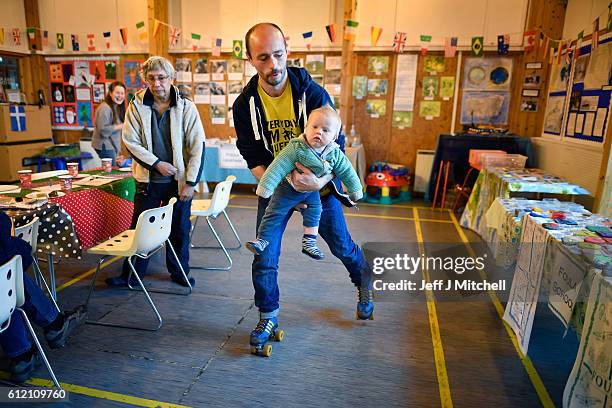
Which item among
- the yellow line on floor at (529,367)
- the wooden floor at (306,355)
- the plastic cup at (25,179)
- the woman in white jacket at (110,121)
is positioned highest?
the woman in white jacket at (110,121)

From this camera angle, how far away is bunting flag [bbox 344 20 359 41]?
6.25 m

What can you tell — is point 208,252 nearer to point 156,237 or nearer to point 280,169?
point 156,237

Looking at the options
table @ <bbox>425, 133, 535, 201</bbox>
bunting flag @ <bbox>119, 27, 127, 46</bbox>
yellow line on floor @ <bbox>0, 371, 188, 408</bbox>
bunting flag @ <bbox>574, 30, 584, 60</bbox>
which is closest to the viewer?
yellow line on floor @ <bbox>0, 371, 188, 408</bbox>

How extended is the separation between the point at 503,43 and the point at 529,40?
377 mm

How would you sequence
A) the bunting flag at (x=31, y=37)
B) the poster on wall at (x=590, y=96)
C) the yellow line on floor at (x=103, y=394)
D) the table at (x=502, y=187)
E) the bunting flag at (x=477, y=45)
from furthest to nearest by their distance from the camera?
the bunting flag at (x=31, y=37)
the bunting flag at (x=477, y=45)
the poster on wall at (x=590, y=96)
the table at (x=502, y=187)
the yellow line on floor at (x=103, y=394)

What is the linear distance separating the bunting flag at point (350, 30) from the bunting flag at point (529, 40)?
241 centimetres

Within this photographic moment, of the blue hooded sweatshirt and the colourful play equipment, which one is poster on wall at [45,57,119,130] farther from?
the blue hooded sweatshirt

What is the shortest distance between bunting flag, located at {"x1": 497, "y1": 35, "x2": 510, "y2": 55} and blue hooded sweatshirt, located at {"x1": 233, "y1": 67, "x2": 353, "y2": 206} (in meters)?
4.84

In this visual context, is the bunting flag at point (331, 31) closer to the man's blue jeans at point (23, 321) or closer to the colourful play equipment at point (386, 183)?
the colourful play equipment at point (386, 183)

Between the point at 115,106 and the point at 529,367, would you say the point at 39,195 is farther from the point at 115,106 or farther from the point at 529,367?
the point at 529,367

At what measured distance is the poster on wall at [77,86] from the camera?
7.75 metres

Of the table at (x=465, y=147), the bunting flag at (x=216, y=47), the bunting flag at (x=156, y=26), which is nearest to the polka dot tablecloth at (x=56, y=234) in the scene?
the table at (x=465, y=147)

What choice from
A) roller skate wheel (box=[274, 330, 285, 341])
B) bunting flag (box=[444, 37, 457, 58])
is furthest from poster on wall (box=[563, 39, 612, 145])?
roller skate wheel (box=[274, 330, 285, 341])

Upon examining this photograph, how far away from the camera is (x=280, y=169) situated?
7.07ft
